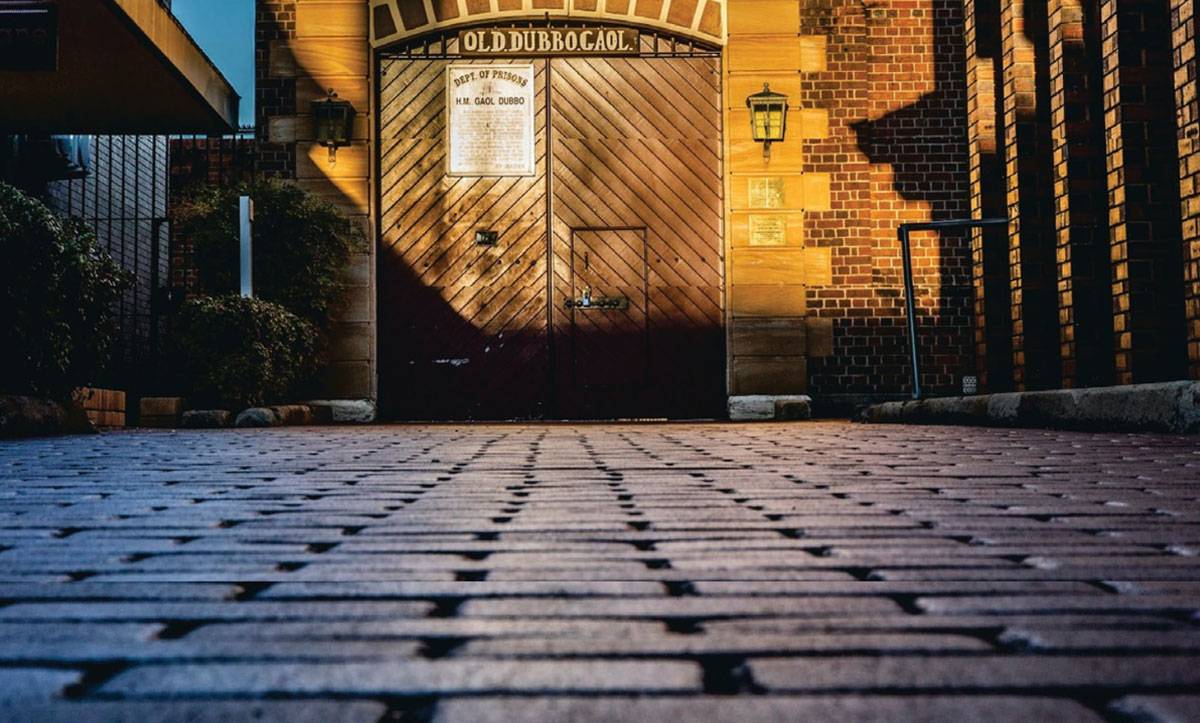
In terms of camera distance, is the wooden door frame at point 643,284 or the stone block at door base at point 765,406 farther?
the wooden door frame at point 643,284

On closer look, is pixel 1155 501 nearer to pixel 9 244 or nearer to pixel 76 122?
pixel 9 244

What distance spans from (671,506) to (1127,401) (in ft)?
10.8

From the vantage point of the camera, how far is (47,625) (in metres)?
1.01

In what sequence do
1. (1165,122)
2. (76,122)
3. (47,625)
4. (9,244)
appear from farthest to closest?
(76,122)
(1165,122)
(9,244)
(47,625)

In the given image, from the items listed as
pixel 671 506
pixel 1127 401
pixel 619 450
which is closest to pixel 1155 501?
pixel 671 506

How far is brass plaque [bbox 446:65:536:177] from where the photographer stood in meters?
9.45

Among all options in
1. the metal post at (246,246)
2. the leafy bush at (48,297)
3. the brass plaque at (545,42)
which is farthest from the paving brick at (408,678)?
the brass plaque at (545,42)

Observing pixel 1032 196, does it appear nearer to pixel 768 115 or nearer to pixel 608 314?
pixel 768 115

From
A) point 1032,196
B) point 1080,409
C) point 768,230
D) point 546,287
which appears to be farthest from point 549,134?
point 1080,409

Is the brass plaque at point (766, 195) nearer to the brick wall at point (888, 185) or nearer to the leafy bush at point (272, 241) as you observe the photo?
the brick wall at point (888, 185)

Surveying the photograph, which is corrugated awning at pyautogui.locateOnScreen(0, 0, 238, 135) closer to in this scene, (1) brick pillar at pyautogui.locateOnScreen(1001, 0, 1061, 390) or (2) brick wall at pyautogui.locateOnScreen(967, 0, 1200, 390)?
(2) brick wall at pyautogui.locateOnScreen(967, 0, 1200, 390)

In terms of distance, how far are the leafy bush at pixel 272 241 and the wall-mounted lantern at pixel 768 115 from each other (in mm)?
3596

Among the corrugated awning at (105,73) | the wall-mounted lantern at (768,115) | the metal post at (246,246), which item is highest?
the corrugated awning at (105,73)

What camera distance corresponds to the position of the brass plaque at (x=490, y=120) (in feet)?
31.0
